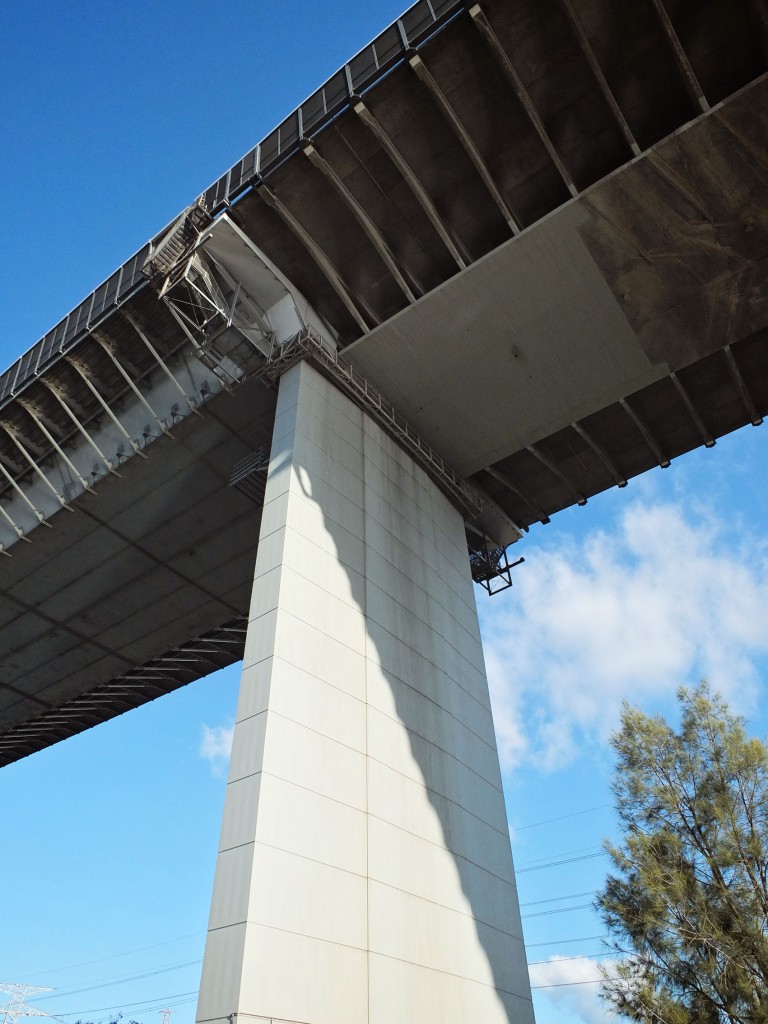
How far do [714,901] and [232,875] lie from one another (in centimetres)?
988

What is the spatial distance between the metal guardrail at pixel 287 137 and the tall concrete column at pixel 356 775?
5130 mm

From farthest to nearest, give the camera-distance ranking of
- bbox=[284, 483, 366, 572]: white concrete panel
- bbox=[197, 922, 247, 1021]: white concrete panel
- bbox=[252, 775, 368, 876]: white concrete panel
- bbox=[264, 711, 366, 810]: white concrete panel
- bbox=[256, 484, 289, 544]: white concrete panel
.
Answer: bbox=[284, 483, 366, 572]: white concrete panel < bbox=[256, 484, 289, 544]: white concrete panel < bbox=[264, 711, 366, 810]: white concrete panel < bbox=[252, 775, 368, 876]: white concrete panel < bbox=[197, 922, 247, 1021]: white concrete panel

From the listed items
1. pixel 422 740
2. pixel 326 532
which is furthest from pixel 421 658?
pixel 326 532

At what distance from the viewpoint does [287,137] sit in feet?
60.8

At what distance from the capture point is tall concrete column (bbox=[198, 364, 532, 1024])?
11.0m

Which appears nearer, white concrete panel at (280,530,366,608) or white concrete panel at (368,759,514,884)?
white concrete panel at (368,759,514,884)

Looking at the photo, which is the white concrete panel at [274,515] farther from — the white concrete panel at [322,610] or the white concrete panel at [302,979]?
the white concrete panel at [302,979]

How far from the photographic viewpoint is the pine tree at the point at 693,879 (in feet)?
45.8

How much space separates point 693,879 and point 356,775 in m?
7.31

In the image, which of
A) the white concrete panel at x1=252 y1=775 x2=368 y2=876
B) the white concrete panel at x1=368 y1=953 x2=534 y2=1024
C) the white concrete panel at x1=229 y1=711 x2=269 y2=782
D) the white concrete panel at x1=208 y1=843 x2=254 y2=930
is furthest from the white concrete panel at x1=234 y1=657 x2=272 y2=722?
the white concrete panel at x1=368 y1=953 x2=534 y2=1024

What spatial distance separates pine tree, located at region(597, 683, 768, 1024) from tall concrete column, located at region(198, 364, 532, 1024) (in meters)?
2.82

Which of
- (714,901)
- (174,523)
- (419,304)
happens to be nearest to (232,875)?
(714,901)

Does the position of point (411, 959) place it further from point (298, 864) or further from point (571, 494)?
point (571, 494)

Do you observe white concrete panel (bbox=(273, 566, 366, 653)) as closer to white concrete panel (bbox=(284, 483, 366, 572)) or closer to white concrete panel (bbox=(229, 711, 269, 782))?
white concrete panel (bbox=(284, 483, 366, 572))
